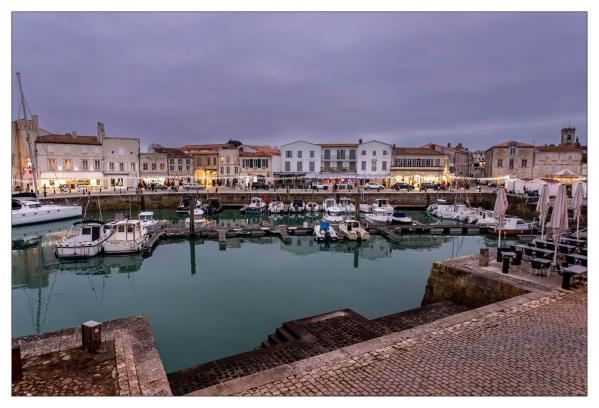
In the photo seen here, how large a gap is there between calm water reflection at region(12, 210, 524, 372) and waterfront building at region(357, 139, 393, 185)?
3715cm

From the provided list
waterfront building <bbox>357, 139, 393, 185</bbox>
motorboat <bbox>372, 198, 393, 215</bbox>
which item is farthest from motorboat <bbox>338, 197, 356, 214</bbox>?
waterfront building <bbox>357, 139, 393, 185</bbox>

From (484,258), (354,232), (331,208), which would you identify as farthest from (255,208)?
(484,258)

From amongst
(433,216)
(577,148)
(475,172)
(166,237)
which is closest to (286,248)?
(166,237)

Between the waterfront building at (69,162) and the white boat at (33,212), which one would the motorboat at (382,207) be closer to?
the white boat at (33,212)

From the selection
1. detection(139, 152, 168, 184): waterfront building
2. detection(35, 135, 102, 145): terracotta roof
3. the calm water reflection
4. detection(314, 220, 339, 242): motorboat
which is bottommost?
the calm water reflection

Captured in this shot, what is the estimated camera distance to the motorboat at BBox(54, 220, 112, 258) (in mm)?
22078

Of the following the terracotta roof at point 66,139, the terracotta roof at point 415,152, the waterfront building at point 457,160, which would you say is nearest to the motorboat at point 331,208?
the terracotta roof at point 415,152

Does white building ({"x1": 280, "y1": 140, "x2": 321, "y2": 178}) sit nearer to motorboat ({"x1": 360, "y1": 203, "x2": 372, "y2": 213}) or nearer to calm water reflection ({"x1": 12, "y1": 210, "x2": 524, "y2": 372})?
motorboat ({"x1": 360, "y1": 203, "x2": 372, "y2": 213})

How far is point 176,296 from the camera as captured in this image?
16.7m

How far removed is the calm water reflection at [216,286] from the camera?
13.0m

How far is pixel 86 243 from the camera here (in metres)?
22.6

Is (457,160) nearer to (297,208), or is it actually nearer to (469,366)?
(297,208)

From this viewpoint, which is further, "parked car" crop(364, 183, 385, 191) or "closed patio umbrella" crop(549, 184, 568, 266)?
"parked car" crop(364, 183, 385, 191)

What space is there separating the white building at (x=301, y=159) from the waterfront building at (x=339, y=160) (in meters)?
1.18
